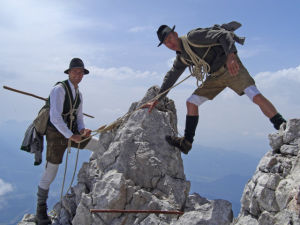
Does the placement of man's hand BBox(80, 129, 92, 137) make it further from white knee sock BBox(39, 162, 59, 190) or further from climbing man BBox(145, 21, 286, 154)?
climbing man BBox(145, 21, 286, 154)

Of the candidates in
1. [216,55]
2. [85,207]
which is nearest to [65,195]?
[85,207]

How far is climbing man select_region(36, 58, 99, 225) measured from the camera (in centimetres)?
770

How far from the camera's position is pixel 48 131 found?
8203mm

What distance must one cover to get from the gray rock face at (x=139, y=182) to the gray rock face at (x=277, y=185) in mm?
1023

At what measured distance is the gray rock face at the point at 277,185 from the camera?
4203mm

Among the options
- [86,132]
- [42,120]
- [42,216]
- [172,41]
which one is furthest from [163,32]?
[42,216]

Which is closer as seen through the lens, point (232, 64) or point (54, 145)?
point (232, 64)

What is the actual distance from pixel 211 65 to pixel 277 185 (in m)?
3.39

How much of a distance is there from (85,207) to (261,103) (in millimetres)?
5144

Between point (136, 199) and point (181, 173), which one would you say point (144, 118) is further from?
point (136, 199)

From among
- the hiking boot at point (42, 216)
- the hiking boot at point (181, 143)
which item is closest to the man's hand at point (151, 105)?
the hiking boot at point (181, 143)

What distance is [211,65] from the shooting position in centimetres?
684

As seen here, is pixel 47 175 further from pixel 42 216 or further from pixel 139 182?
pixel 139 182

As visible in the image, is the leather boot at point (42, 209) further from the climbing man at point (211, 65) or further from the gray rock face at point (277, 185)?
the gray rock face at point (277, 185)
